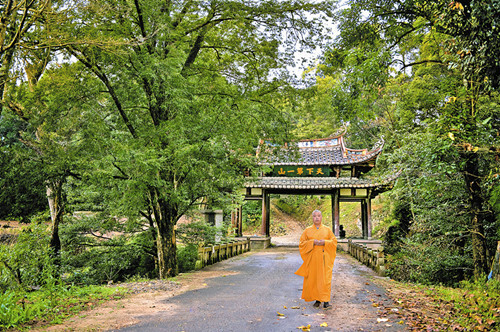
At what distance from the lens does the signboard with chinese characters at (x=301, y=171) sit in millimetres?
18672

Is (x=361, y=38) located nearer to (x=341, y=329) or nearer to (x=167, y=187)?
(x=167, y=187)

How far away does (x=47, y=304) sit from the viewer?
183 inches

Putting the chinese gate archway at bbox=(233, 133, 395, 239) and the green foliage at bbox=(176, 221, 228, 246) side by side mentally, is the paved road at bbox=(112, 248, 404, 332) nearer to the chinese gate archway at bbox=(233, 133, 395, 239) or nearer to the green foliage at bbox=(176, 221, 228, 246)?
the green foliage at bbox=(176, 221, 228, 246)

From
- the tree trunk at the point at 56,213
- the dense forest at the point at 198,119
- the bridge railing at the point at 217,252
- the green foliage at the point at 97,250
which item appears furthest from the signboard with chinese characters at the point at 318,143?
the tree trunk at the point at 56,213

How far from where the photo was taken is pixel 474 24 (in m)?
4.32

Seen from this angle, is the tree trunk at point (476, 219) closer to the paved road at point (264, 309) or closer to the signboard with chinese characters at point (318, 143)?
the paved road at point (264, 309)

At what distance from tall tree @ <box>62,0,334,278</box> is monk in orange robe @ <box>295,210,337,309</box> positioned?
2.87 metres

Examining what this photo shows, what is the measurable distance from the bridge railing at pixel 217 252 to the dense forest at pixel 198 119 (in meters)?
0.91

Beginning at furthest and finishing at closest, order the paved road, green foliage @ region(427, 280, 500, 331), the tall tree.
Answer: the tall tree, the paved road, green foliage @ region(427, 280, 500, 331)

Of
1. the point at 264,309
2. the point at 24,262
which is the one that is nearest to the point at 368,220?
the point at 264,309

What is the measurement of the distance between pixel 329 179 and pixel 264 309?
14.2 m

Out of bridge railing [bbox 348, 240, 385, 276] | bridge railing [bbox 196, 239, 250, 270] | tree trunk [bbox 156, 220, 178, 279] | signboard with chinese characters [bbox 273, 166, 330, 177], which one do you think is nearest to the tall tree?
tree trunk [bbox 156, 220, 178, 279]

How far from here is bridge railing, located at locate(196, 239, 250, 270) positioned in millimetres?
10515

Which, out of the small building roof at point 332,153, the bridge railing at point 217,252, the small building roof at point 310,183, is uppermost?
the small building roof at point 332,153
